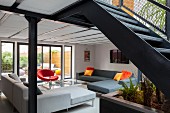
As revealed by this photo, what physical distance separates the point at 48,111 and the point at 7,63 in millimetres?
4593

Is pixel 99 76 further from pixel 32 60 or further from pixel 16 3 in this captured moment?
pixel 16 3

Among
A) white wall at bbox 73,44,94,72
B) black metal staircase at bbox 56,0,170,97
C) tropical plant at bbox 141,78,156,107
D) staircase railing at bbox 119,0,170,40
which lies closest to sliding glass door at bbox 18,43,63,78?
white wall at bbox 73,44,94,72

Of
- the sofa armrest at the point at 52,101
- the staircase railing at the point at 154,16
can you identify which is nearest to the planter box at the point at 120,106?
the staircase railing at the point at 154,16

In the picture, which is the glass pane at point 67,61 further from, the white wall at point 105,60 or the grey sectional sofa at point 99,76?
Answer: the white wall at point 105,60

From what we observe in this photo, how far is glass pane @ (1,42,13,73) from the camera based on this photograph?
6.68 metres

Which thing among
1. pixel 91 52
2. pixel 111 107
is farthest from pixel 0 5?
pixel 91 52

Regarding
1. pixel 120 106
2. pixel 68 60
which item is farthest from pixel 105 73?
pixel 120 106

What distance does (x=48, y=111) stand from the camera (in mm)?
3227

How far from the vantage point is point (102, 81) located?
595 cm

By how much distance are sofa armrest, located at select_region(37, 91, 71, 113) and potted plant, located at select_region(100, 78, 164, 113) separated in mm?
1371

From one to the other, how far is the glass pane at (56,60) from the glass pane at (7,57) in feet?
7.14

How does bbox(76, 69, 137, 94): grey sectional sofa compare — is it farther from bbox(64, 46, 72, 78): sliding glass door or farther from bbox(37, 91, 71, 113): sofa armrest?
bbox(37, 91, 71, 113): sofa armrest

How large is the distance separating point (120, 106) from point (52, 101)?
5.84 feet

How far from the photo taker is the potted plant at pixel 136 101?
1.83 m
